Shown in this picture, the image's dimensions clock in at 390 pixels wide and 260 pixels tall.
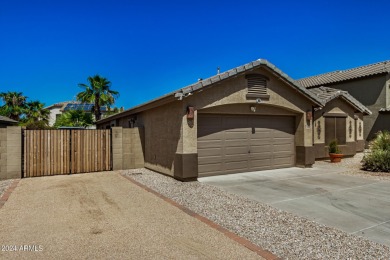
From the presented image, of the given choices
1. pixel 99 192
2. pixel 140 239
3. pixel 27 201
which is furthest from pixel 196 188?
pixel 27 201

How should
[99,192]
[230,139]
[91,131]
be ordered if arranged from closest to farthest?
[99,192] < [230,139] < [91,131]

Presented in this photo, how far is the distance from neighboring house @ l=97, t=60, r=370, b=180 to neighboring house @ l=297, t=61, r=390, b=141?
40.3 ft

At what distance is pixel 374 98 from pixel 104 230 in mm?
24199

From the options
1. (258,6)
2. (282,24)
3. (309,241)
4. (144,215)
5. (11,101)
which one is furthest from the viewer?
(11,101)

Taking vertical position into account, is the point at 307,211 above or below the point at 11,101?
below

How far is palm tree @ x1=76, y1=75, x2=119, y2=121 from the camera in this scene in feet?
102

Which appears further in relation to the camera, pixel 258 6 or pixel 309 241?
pixel 258 6

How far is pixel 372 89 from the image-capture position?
869 inches

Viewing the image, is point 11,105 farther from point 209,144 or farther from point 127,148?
point 209,144

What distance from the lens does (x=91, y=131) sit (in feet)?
39.6

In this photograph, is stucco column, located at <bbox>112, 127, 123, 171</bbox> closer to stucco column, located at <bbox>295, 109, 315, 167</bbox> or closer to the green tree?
stucco column, located at <bbox>295, 109, 315, 167</bbox>

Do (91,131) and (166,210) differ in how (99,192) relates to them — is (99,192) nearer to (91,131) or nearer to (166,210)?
(166,210)

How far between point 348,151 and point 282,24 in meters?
9.01

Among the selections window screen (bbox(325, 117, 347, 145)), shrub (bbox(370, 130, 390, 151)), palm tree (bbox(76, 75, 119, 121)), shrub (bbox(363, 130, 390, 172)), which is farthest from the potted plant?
palm tree (bbox(76, 75, 119, 121))
